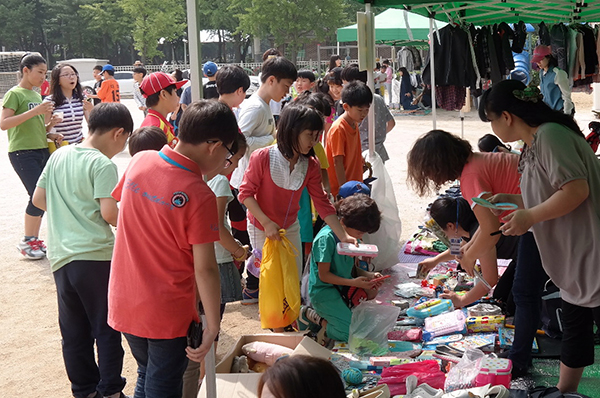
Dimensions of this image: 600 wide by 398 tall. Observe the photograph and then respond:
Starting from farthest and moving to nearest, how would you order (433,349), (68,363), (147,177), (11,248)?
1. (11,248)
2. (433,349)
3. (68,363)
4. (147,177)

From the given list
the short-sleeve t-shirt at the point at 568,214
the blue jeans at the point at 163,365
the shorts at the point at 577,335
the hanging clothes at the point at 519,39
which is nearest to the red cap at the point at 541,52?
the hanging clothes at the point at 519,39

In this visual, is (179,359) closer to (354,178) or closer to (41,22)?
(354,178)

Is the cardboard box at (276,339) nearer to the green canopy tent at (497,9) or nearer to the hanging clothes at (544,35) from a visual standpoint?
the green canopy tent at (497,9)

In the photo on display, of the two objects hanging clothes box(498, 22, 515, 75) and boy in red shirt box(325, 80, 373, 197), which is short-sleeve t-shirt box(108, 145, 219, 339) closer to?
boy in red shirt box(325, 80, 373, 197)

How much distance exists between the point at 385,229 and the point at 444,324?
4.62 ft

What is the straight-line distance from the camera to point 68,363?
3027mm

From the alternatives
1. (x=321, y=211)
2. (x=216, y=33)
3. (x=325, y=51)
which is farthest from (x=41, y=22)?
(x=321, y=211)

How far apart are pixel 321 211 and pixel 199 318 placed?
5.01 feet

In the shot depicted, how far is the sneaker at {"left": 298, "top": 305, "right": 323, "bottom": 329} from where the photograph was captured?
154 inches

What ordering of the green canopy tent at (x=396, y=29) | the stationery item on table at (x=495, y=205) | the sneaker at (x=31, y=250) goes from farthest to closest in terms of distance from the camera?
the green canopy tent at (x=396, y=29)
the sneaker at (x=31, y=250)
the stationery item on table at (x=495, y=205)

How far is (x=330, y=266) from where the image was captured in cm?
387

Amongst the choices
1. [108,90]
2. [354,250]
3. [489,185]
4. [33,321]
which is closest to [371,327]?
[354,250]

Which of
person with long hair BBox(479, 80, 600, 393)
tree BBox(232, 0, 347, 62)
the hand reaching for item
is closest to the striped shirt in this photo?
person with long hair BBox(479, 80, 600, 393)

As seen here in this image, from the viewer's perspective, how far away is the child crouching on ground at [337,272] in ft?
12.5
